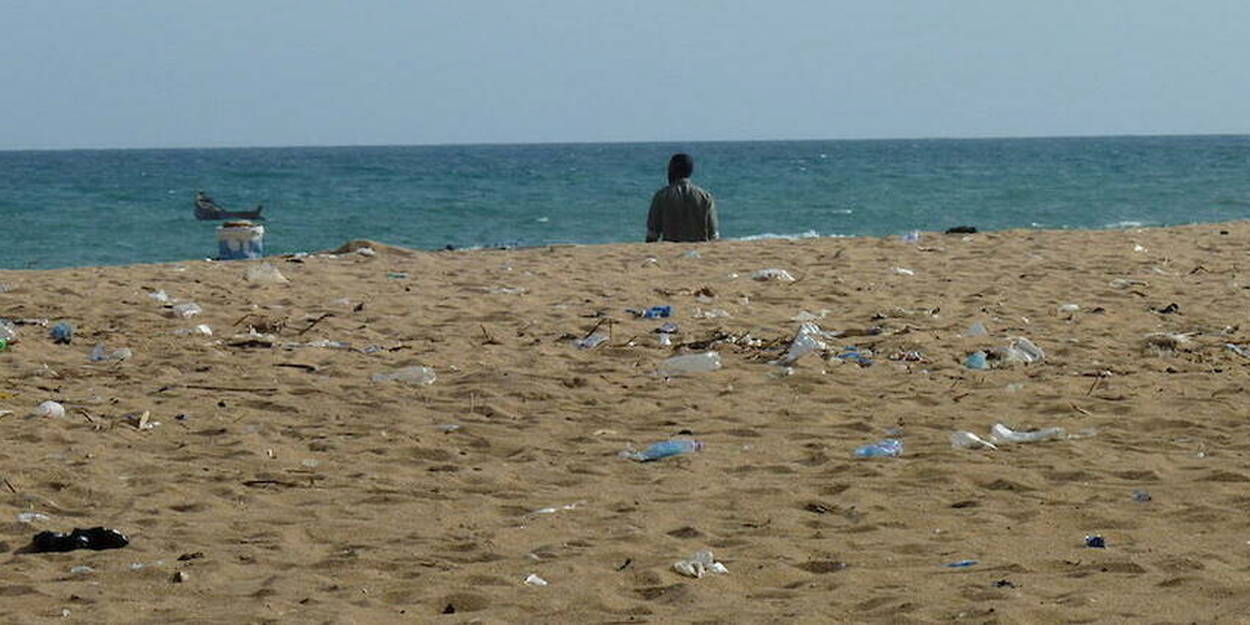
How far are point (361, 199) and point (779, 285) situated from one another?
95.2 ft

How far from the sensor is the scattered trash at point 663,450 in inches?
221

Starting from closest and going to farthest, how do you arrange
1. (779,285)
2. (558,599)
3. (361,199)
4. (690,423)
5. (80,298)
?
(558,599) → (690,423) → (80,298) → (779,285) → (361,199)

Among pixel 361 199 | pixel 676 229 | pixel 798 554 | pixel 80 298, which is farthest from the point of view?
pixel 361 199

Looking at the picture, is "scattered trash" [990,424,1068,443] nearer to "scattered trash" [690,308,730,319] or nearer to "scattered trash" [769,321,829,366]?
"scattered trash" [769,321,829,366]

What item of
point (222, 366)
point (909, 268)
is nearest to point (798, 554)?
point (222, 366)

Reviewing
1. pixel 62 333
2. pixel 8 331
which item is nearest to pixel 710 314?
pixel 62 333

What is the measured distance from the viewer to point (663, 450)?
5656 millimetres

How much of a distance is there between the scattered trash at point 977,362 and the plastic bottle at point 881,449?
4.91 ft

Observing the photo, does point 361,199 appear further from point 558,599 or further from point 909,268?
point 558,599

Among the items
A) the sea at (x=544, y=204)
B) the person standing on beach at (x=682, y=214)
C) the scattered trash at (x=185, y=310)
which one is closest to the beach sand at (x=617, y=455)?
the scattered trash at (x=185, y=310)

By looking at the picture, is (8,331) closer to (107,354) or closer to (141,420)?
(107,354)

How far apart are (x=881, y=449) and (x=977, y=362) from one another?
1668 millimetres

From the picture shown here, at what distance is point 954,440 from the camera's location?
5.67 metres

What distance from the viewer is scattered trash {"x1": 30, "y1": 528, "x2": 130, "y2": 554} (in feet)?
14.8
